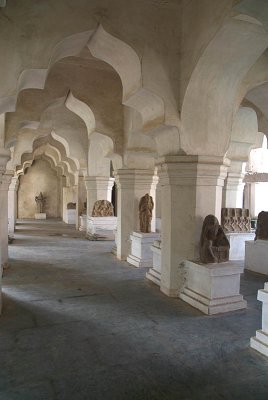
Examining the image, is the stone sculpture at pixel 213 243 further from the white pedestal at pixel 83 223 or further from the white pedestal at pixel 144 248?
the white pedestal at pixel 83 223

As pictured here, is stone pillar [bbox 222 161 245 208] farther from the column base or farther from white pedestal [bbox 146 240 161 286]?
the column base

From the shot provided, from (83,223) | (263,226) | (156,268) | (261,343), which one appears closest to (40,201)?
(83,223)

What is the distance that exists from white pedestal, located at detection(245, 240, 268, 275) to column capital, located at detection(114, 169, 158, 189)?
8.93ft

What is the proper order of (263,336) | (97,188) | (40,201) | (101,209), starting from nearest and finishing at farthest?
1. (263,336)
2. (101,209)
3. (97,188)
4. (40,201)

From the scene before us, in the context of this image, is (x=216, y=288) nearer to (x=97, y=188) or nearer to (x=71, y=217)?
(x=97, y=188)

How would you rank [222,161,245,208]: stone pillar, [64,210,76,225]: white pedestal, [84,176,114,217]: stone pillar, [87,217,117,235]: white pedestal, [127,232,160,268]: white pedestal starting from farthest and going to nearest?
[64,210,76,225]: white pedestal, [84,176,114,217]: stone pillar, [87,217,117,235]: white pedestal, [222,161,245,208]: stone pillar, [127,232,160,268]: white pedestal

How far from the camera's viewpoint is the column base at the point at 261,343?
3488 mm

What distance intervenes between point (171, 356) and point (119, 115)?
570 cm

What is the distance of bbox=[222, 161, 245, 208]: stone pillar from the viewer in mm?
8986

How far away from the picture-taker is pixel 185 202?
17.6 ft

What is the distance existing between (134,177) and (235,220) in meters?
2.83

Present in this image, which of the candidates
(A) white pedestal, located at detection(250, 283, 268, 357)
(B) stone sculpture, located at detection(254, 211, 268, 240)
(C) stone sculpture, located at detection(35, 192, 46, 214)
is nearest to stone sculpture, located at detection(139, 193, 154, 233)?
(B) stone sculpture, located at detection(254, 211, 268, 240)

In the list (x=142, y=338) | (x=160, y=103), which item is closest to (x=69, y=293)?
(x=142, y=338)

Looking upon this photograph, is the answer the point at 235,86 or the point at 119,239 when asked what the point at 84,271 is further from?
the point at 235,86
